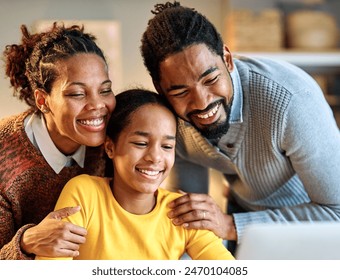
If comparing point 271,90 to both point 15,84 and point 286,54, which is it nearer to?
point 15,84

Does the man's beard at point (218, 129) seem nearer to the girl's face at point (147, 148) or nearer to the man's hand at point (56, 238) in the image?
the girl's face at point (147, 148)

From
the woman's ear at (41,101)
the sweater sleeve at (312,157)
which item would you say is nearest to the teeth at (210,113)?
the sweater sleeve at (312,157)

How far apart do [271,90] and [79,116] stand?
305 millimetres

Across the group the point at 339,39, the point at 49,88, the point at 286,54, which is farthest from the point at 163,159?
the point at 339,39

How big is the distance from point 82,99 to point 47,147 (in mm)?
105

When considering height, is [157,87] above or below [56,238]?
above

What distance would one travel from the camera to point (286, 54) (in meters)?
1.44

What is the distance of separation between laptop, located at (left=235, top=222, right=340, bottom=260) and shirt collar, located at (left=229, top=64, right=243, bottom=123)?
0.95ft

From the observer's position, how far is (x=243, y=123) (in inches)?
34.2

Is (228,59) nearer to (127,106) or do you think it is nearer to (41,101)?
(127,106)

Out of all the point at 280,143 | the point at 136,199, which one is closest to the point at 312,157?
the point at 280,143

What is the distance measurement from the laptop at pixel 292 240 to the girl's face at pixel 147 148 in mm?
179
